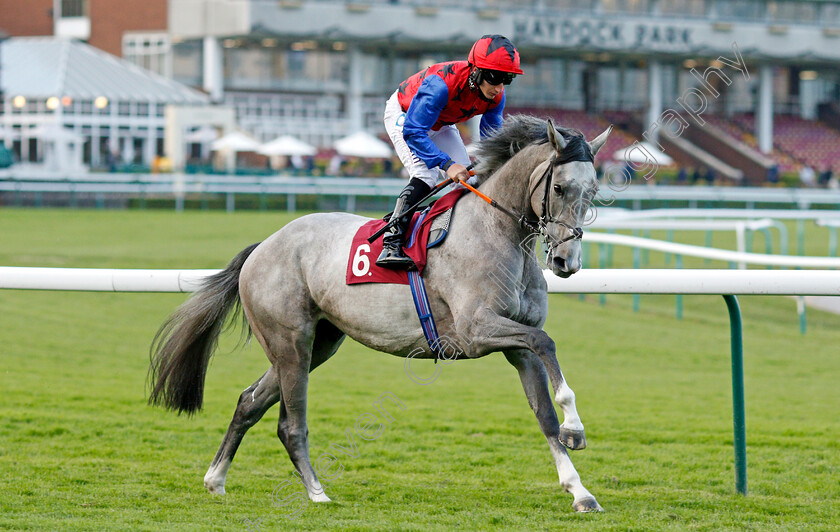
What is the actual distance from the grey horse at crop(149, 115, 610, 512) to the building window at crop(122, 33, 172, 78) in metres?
37.4

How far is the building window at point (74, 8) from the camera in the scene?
4225 cm

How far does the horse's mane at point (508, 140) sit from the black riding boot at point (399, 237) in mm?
267

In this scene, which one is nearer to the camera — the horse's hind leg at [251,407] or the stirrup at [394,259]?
the stirrup at [394,259]

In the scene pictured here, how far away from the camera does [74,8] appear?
140 feet

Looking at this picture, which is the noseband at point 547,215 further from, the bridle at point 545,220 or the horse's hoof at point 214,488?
the horse's hoof at point 214,488

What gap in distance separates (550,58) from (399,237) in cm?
4336

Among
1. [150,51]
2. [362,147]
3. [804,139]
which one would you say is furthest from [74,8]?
[804,139]

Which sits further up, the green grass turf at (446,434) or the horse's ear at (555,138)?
the horse's ear at (555,138)

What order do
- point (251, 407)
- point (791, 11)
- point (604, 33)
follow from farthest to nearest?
point (791, 11), point (604, 33), point (251, 407)

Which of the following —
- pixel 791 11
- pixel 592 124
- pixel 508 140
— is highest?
pixel 791 11

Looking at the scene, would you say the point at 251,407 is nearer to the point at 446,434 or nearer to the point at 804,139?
the point at 446,434

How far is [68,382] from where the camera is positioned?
6.92 metres

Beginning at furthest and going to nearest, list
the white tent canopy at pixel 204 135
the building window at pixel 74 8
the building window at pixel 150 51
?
the building window at pixel 74 8 < the building window at pixel 150 51 < the white tent canopy at pixel 204 135

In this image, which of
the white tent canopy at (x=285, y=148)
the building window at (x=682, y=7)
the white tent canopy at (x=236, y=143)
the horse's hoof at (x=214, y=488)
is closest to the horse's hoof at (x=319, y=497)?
the horse's hoof at (x=214, y=488)
